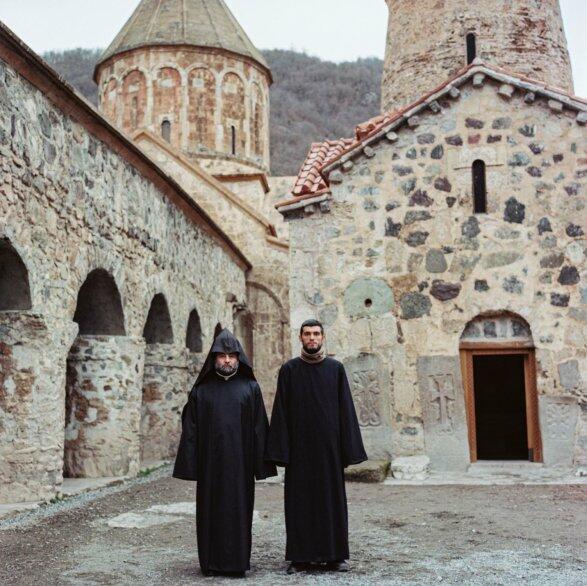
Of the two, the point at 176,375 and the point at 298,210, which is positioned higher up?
the point at 298,210

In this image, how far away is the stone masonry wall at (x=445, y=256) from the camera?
9.46 meters

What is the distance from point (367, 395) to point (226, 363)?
4883mm

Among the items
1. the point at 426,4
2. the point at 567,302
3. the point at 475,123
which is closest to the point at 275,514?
the point at 567,302

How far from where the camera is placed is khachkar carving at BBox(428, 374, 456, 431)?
30.8 feet

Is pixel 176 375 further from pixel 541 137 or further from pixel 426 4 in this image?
pixel 426 4

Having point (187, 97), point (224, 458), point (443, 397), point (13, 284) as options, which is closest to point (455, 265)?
point (443, 397)

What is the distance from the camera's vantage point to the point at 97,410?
30.8 feet

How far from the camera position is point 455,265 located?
967cm

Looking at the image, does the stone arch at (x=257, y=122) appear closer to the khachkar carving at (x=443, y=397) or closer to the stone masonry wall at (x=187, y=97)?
the stone masonry wall at (x=187, y=97)

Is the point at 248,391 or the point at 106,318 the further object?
the point at 106,318

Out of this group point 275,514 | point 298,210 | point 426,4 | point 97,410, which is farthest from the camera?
point 426,4

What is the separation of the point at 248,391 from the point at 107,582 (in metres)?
1.34

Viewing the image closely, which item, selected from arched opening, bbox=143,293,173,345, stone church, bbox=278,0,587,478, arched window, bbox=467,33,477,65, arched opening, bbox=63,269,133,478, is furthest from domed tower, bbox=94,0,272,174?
arched opening, bbox=63,269,133,478

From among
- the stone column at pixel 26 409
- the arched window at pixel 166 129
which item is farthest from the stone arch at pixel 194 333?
the arched window at pixel 166 129
